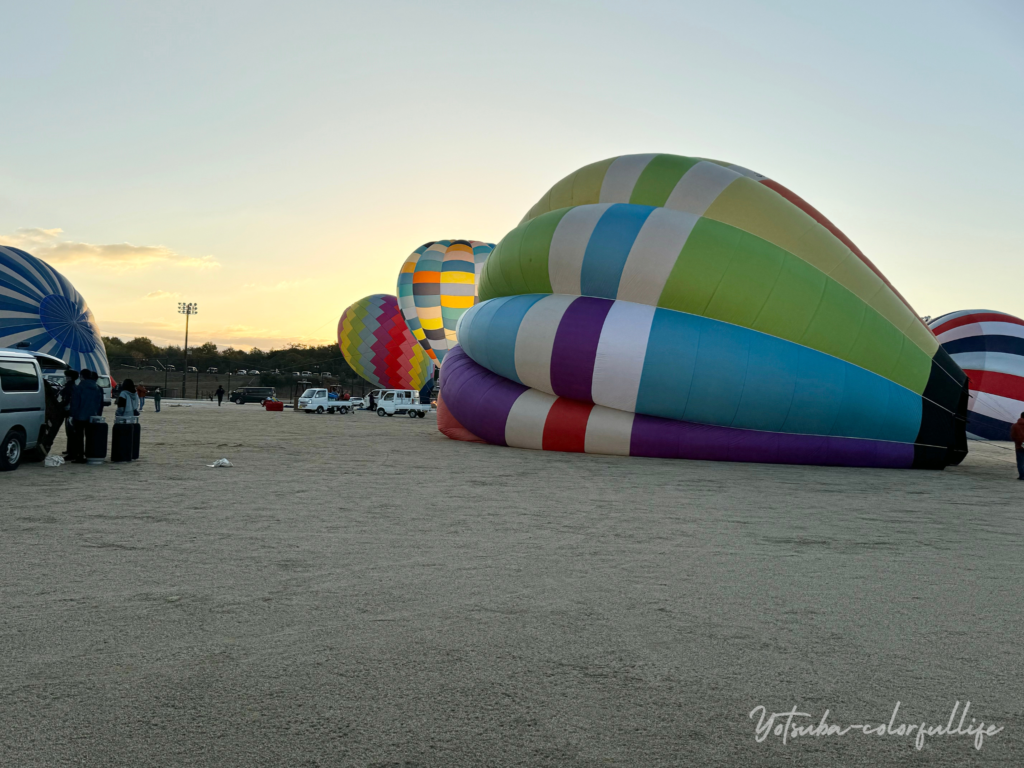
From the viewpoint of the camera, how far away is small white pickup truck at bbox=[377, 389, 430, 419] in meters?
37.7

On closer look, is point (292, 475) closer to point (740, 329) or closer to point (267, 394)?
point (740, 329)

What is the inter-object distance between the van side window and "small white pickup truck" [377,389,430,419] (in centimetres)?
2593

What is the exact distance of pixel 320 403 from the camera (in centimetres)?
4000

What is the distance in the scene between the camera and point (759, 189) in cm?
1516

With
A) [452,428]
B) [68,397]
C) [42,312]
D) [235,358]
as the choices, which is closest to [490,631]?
[68,397]

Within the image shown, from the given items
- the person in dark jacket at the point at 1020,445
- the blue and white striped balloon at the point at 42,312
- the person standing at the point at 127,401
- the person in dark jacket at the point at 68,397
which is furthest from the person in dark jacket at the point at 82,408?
the blue and white striped balloon at the point at 42,312

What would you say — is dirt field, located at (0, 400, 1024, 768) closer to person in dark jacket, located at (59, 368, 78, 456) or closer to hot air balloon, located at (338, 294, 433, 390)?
person in dark jacket, located at (59, 368, 78, 456)

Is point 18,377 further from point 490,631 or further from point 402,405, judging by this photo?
point 402,405

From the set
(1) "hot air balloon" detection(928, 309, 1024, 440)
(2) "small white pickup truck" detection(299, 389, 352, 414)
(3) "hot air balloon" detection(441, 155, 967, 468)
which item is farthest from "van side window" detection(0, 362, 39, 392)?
(2) "small white pickup truck" detection(299, 389, 352, 414)

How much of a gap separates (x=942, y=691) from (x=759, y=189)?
13.1m

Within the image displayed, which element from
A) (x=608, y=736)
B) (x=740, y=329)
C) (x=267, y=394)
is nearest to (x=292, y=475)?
(x=740, y=329)

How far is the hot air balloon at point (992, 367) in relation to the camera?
840 inches

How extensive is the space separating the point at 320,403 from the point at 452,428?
2237 cm

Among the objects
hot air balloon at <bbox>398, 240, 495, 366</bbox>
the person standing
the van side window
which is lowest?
the person standing
